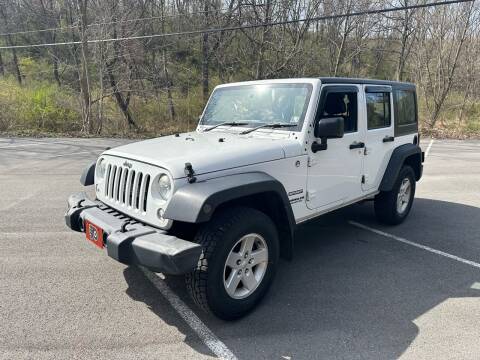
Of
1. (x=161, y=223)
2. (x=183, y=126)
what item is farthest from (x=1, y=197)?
(x=183, y=126)

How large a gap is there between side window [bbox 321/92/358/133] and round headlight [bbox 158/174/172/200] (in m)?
1.73

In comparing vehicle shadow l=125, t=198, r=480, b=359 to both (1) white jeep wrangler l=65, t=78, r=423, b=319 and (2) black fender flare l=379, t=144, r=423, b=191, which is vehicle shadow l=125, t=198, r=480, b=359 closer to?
(1) white jeep wrangler l=65, t=78, r=423, b=319

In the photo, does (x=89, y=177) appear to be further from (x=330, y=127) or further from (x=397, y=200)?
(x=397, y=200)

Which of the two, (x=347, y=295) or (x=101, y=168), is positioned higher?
(x=101, y=168)

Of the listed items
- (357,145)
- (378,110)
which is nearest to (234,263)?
(357,145)

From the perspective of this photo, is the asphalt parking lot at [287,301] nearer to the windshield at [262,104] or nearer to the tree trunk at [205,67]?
the windshield at [262,104]

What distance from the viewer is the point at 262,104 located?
3.99 metres

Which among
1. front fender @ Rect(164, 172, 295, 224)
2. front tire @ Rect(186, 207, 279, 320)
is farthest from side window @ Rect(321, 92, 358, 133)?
front tire @ Rect(186, 207, 279, 320)

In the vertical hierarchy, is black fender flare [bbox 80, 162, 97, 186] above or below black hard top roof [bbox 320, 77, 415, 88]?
below

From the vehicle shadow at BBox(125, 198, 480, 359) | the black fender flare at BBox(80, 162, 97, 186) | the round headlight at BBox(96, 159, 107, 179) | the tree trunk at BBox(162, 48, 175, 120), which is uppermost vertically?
the tree trunk at BBox(162, 48, 175, 120)

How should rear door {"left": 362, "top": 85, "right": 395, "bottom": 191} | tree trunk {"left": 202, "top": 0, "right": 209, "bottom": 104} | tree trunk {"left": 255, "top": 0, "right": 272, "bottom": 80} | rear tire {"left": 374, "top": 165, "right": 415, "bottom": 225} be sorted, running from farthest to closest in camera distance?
tree trunk {"left": 202, "top": 0, "right": 209, "bottom": 104}, tree trunk {"left": 255, "top": 0, "right": 272, "bottom": 80}, rear tire {"left": 374, "top": 165, "right": 415, "bottom": 225}, rear door {"left": 362, "top": 85, "right": 395, "bottom": 191}

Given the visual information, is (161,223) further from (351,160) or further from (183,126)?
(183,126)

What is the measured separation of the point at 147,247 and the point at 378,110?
3.40m

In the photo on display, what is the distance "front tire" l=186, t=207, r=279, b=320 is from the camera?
2.78 m
